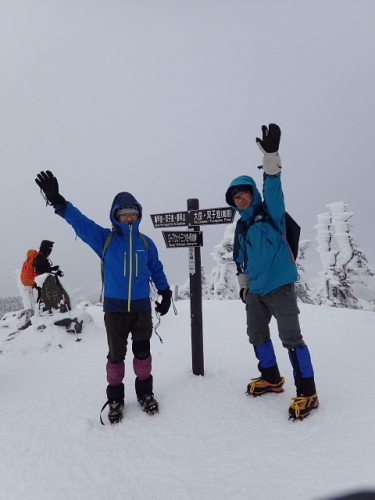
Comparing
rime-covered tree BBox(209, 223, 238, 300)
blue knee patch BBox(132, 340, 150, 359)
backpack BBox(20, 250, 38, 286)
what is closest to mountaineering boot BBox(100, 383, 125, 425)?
blue knee patch BBox(132, 340, 150, 359)

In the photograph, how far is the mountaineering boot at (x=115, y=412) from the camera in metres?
3.34

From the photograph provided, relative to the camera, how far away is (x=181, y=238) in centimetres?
456

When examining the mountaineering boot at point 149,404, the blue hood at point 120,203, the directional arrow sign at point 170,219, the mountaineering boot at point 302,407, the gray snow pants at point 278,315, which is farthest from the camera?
the directional arrow sign at point 170,219

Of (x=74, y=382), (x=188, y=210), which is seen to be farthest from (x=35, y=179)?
(x=74, y=382)

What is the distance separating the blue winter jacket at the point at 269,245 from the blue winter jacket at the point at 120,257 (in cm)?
150

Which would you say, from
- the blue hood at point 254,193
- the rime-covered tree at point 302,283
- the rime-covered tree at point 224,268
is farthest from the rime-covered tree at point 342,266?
A: the blue hood at point 254,193

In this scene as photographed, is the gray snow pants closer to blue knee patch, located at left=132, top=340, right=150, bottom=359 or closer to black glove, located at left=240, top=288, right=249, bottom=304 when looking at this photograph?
black glove, located at left=240, top=288, right=249, bottom=304

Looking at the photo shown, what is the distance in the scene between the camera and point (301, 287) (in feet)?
80.4

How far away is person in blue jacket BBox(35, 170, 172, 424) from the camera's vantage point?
354cm

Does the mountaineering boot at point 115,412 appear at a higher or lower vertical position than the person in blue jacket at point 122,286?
lower

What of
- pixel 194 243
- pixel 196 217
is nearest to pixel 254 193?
pixel 196 217

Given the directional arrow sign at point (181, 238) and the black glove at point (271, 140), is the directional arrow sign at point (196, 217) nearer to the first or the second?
the directional arrow sign at point (181, 238)

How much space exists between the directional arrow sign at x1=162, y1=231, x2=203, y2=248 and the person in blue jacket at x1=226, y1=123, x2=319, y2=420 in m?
0.93

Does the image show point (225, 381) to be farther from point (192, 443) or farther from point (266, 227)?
point (266, 227)
